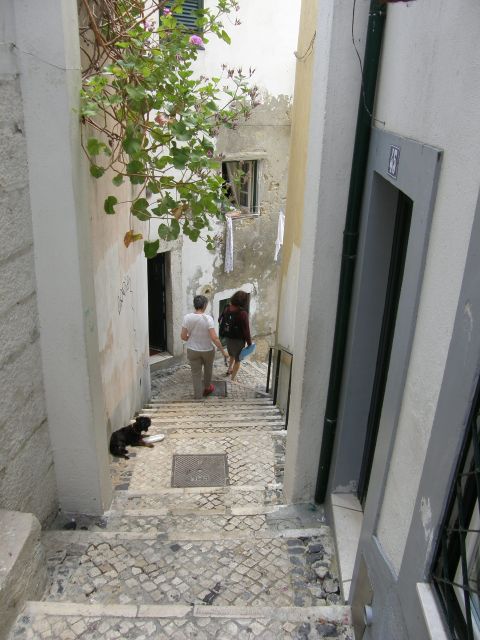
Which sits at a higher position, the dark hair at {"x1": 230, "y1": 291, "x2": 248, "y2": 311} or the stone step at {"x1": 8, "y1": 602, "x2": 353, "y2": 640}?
the stone step at {"x1": 8, "y1": 602, "x2": 353, "y2": 640}

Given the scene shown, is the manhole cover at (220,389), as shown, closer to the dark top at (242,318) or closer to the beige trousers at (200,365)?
the beige trousers at (200,365)

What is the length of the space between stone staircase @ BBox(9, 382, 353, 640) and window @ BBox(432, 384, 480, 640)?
1.27m

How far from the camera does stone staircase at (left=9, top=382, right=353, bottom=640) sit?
10.0 feet

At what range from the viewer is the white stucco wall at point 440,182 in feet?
6.23

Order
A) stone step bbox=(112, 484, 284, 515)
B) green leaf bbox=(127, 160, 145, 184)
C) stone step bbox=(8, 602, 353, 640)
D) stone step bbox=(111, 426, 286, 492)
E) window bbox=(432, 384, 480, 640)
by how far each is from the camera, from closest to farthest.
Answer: window bbox=(432, 384, 480, 640), stone step bbox=(8, 602, 353, 640), green leaf bbox=(127, 160, 145, 184), stone step bbox=(112, 484, 284, 515), stone step bbox=(111, 426, 286, 492)

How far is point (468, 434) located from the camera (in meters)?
1.86

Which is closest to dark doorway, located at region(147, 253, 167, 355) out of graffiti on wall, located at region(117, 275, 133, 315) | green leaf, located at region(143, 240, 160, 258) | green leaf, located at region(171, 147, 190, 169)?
graffiti on wall, located at region(117, 275, 133, 315)

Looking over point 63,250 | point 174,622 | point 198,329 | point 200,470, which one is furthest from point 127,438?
point 174,622

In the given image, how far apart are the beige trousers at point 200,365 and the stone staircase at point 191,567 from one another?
2.85 metres

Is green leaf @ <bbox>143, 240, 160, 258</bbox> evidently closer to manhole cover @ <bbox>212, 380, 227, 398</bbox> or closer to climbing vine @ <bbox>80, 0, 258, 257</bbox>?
climbing vine @ <bbox>80, 0, 258, 257</bbox>

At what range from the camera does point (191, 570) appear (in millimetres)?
3768

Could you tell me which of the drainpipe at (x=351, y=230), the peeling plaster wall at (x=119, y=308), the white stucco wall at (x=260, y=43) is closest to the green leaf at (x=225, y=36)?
the peeling plaster wall at (x=119, y=308)

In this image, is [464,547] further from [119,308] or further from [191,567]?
[119,308]

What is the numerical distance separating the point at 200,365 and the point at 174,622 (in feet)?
18.9
